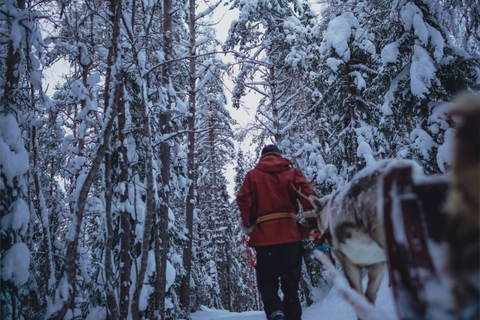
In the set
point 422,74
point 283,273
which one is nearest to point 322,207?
point 283,273

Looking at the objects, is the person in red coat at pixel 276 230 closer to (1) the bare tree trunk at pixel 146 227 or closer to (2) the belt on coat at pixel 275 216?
(2) the belt on coat at pixel 275 216

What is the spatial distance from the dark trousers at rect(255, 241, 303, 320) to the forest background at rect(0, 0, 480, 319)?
1.47m

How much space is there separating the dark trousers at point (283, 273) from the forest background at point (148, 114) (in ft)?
Result: 4.81

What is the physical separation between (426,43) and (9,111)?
8.12 metres

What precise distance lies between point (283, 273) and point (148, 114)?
112 inches

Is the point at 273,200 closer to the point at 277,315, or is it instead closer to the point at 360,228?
the point at 277,315

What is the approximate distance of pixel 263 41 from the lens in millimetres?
12227

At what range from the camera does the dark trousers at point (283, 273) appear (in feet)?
12.9

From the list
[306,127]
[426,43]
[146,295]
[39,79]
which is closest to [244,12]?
[306,127]

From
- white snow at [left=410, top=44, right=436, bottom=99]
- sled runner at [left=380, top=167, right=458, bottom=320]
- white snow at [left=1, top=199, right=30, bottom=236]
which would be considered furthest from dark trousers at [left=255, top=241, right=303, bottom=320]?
white snow at [left=410, top=44, right=436, bottom=99]

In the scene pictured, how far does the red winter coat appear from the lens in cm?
393

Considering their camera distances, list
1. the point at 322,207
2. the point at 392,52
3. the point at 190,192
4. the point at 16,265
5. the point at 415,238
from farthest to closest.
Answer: the point at 190,192 → the point at 392,52 → the point at 16,265 → the point at 322,207 → the point at 415,238

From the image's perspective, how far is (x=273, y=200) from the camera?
13.4 feet

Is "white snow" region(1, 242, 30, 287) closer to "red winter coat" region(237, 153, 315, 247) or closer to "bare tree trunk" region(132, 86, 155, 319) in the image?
"bare tree trunk" region(132, 86, 155, 319)
